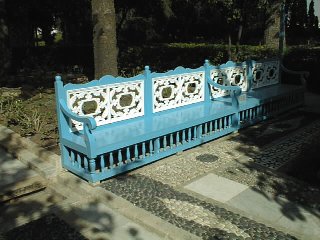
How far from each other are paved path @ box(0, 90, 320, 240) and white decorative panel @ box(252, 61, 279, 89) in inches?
112

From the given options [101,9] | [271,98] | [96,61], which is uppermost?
[101,9]

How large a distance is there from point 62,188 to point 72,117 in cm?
96

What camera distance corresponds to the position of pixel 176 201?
4.52 m

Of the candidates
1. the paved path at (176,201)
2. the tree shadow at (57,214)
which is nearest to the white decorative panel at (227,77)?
the paved path at (176,201)

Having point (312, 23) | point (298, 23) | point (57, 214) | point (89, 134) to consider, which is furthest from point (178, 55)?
point (312, 23)

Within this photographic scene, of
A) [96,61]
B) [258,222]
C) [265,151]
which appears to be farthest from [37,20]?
[258,222]

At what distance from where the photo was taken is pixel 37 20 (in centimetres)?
2259

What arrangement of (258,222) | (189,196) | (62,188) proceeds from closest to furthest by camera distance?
(258,222) → (189,196) → (62,188)

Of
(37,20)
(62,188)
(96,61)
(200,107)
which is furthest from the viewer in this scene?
(37,20)

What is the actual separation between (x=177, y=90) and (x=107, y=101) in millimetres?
1616

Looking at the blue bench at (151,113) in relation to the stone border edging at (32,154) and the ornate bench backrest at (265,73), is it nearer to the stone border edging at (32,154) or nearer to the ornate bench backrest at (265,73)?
the ornate bench backrest at (265,73)

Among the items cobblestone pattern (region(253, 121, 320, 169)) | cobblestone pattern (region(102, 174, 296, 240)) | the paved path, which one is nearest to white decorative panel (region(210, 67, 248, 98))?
cobblestone pattern (region(253, 121, 320, 169))

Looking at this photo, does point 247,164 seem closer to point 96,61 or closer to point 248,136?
point 248,136

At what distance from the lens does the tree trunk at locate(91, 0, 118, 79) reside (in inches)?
337
